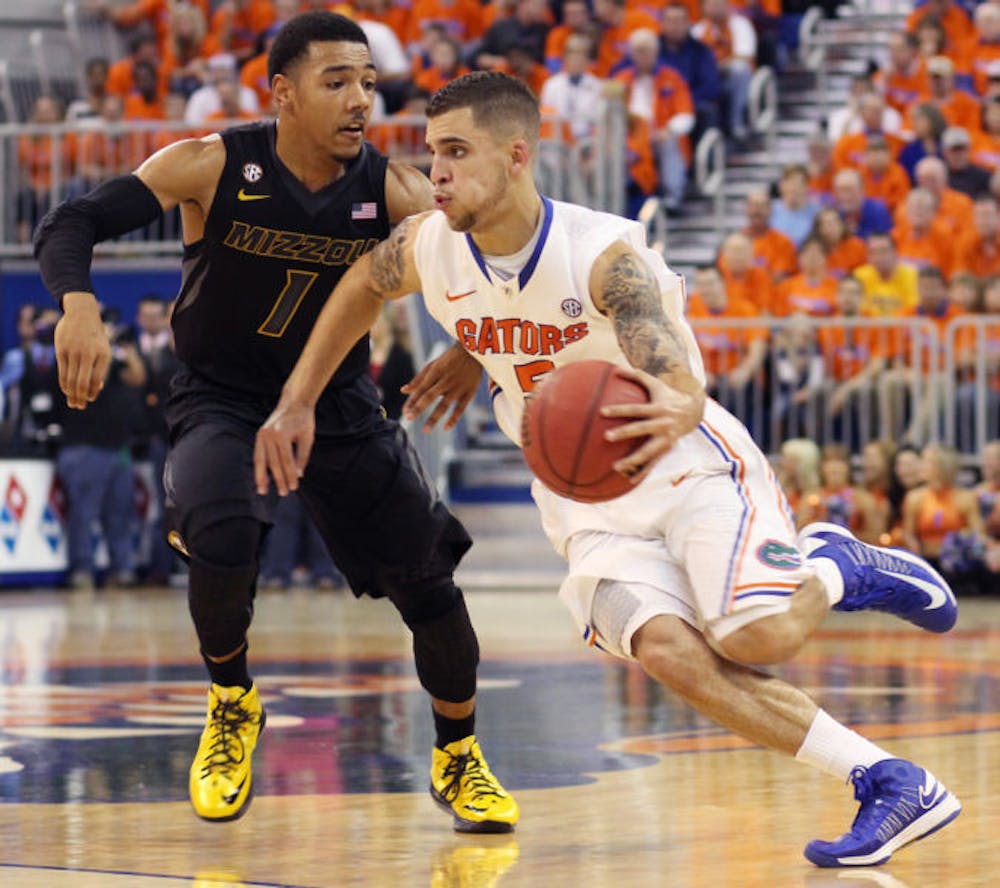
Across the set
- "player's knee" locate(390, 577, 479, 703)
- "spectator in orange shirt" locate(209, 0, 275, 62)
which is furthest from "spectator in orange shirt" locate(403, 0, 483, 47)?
"player's knee" locate(390, 577, 479, 703)

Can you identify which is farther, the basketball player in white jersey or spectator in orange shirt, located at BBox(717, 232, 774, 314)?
spectator in orange shirt, located at BBox(717, 232, 774, 314)

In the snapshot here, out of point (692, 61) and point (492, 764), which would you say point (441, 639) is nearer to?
point (492, 764)

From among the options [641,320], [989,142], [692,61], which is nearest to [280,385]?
[641,320]

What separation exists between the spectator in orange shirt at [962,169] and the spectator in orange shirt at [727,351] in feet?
7.35

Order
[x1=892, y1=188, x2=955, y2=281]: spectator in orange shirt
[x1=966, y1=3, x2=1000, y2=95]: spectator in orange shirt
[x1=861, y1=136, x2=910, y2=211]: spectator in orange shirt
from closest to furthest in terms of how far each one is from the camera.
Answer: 1. [x1=892, y1=188, x2=955, y2=281]: spectator in orange shirt
2. [x1=861, y1=136, x2=910, y2=211]: spectator in orange shirt
3. [x1=966, y1=3, x2=1000, y2=95]: spectator in orange shirt

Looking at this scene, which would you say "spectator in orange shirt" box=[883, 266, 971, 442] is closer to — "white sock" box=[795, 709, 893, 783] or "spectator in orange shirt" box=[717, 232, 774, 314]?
"spectator in orange shirt" box=[717, 232, 774, 314]

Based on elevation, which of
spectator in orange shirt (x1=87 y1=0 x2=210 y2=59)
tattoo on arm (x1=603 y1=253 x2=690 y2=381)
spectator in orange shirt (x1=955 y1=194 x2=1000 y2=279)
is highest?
tattoo on arm (x1=603 y1=253 x2=690 y2=381)

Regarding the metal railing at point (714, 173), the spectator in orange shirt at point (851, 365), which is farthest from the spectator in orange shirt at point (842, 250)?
the metal railing at point (714, 173)

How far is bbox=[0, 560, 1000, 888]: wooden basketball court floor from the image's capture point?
503cm

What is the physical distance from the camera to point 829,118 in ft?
63.6

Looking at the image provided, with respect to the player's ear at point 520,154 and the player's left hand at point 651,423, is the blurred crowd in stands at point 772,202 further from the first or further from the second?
the player's left hand at point 651,423

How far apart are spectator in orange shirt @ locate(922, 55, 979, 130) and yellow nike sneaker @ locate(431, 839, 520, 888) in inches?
512

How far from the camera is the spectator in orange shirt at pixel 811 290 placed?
51.6 feet

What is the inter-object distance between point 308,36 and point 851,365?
32.3ft
